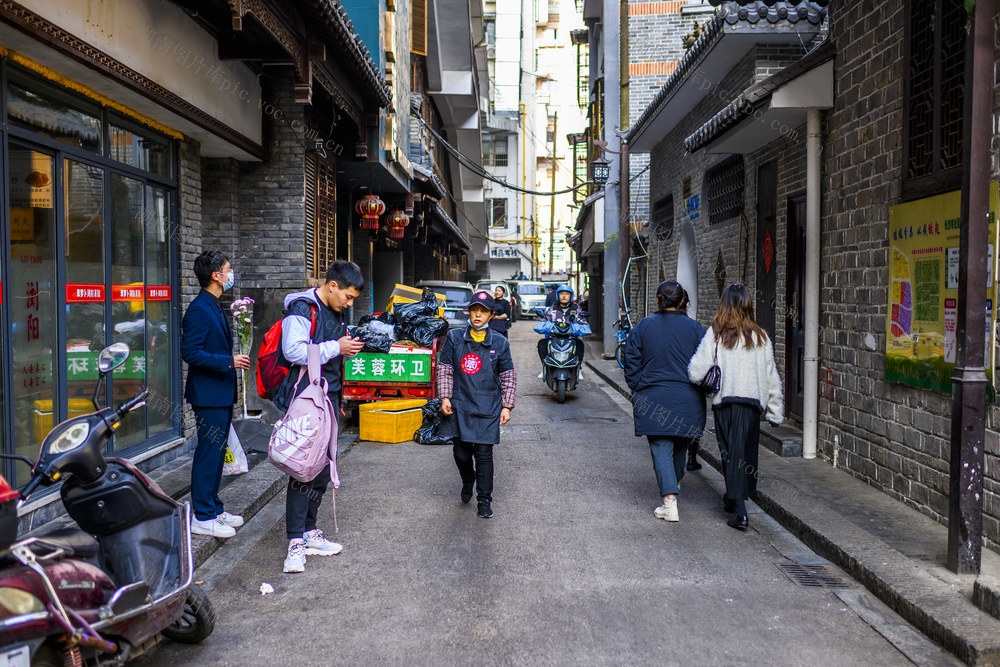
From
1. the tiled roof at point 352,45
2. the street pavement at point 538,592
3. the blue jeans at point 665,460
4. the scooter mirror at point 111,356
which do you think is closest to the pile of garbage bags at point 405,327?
the street pavement at point 538,592

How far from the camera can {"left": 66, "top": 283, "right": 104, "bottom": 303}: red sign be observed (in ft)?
20.4

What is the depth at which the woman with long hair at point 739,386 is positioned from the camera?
19.8ft

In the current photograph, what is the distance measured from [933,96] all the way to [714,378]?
2565 mm

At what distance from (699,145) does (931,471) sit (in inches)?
208

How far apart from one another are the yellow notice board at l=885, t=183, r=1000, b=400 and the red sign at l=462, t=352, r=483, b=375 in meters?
3.23

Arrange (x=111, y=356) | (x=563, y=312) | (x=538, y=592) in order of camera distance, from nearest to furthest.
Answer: (x=111, y=356)
(x=538, y=592)
(x=563, y=312)

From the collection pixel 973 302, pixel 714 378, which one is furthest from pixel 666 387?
pixel 973 302

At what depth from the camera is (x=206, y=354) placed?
5.31 m

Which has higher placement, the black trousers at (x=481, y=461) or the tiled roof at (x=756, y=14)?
the tiled roof at (x=756, y=14)

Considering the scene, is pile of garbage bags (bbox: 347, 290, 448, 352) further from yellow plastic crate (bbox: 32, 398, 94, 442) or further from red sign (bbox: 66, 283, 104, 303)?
yellow plastic crate (bbox: 32, 398, 94, 442)

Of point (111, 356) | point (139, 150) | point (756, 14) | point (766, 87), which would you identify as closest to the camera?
point (111, 356)

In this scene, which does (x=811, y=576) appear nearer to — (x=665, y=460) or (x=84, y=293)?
(x=665, y=460)

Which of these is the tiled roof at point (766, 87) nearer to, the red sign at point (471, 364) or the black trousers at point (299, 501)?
the red sign at point (471, 364)

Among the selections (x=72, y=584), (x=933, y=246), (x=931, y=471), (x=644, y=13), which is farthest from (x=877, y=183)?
(x=644, y=13)
